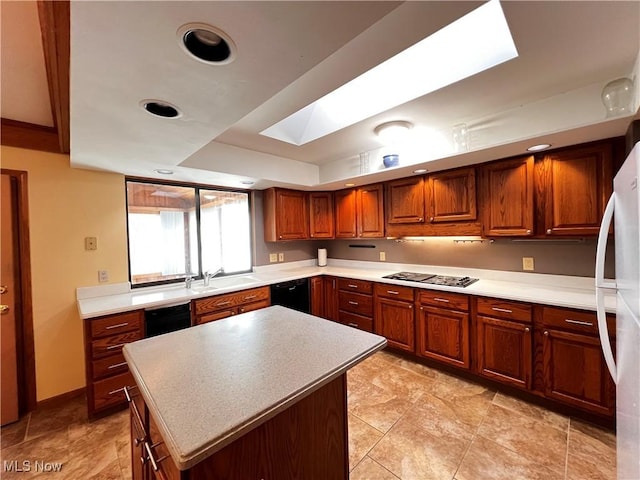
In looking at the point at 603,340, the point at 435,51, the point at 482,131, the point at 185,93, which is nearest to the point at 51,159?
the point at 185,93

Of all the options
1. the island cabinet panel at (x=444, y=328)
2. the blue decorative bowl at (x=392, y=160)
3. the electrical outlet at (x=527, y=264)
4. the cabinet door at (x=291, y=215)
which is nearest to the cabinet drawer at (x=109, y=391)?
the cabinet door at (x=291, y=215)

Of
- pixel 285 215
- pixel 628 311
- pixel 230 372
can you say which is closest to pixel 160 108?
pixel 230 372

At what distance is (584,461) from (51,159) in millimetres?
4483

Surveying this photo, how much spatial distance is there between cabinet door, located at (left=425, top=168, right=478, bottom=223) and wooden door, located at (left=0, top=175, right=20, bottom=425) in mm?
3746

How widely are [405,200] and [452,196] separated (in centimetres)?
53

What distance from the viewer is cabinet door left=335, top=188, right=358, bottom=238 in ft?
12.0

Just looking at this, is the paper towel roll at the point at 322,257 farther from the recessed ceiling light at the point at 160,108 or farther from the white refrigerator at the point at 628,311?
the white refrigerator at the point at 628,311

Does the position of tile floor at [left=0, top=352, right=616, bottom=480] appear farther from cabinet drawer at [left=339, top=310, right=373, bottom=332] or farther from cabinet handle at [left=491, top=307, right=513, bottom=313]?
cabinet drawer at [left=339, top=310, right=373, bottom=332]

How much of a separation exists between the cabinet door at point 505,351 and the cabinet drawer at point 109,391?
294cm

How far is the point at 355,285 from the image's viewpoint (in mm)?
3334

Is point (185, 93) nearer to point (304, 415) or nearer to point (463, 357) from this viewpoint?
point (304, 415)

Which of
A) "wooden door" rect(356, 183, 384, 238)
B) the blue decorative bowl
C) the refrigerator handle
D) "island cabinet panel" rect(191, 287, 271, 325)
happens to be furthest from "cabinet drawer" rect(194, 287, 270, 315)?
the refrigerator handle

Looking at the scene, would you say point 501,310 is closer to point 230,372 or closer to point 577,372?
point 577,372

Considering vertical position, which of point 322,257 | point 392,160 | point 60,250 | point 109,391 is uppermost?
point 392,160
